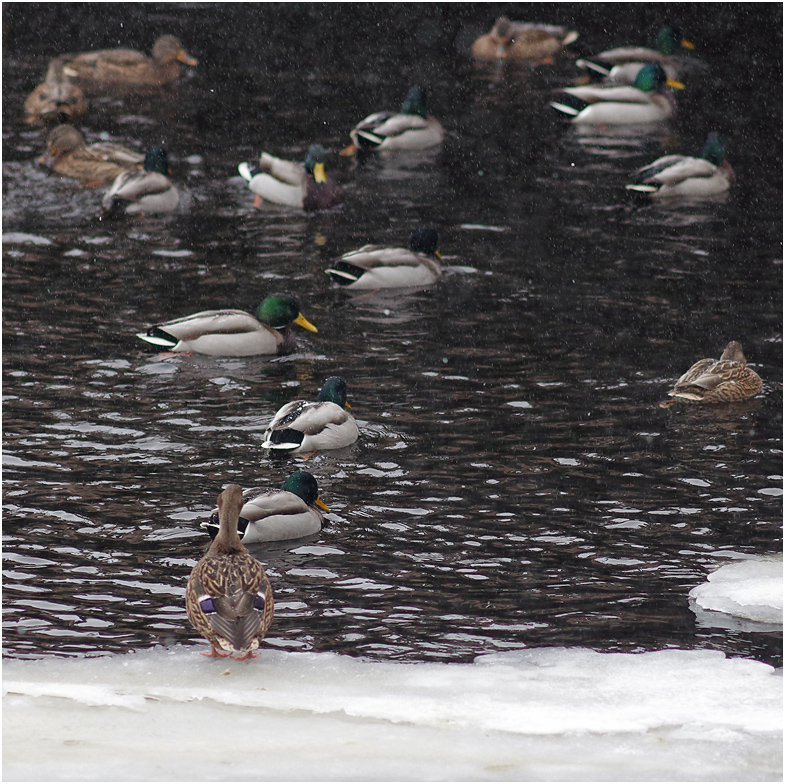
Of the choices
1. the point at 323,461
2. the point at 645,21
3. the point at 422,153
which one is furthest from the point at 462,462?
the point at 645,21

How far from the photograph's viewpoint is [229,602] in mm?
8094

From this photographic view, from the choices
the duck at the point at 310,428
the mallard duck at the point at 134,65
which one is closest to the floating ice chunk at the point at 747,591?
the duck at the point at 310,428

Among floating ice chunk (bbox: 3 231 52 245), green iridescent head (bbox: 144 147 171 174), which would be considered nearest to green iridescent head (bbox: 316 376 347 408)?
floating ice chunk (bbox: 3 231 52 245)

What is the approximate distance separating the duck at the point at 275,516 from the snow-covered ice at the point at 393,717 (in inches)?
72.3

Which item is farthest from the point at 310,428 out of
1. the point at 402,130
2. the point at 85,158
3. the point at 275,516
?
the point at 402,130

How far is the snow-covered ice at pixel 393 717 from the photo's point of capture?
6957mm

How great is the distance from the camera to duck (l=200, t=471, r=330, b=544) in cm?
1026

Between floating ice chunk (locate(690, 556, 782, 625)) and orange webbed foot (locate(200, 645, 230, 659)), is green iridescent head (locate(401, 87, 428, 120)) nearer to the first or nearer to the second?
floating ice chunk (locate(690, 556, 782, 625))

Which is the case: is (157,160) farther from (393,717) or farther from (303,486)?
(393,717)

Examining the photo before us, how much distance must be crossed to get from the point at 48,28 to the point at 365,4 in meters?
7.00

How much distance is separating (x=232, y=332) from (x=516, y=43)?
15817 millimetres

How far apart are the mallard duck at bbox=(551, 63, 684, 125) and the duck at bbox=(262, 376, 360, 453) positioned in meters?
13.7

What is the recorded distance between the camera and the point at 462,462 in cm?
1184

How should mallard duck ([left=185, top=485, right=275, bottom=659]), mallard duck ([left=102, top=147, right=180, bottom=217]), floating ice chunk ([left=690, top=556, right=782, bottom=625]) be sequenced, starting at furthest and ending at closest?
mallard duck ([left=102, top=147, right=180, bottom=217])
floating ice chunk ([left=690, top=556, right=782, bottom=625])
mallard duck ([left=185, top=485, right=275, bottom=659])
